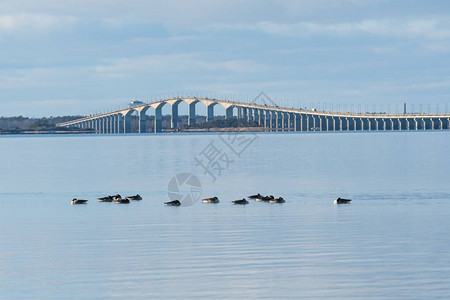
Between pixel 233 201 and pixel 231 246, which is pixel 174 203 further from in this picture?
pixel 231 246

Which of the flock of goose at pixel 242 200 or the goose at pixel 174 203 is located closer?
the goose at pixel 174 203

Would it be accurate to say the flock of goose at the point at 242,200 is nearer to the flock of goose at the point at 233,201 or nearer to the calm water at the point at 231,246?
the flock of goose at the point at 233,201

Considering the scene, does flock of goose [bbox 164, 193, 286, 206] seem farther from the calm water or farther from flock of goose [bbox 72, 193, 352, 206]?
the calm water

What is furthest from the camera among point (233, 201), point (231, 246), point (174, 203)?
point (233, 201)

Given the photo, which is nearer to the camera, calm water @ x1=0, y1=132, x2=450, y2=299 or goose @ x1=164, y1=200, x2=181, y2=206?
calm water @ x1=0, y1=132, x2=450, y2=299

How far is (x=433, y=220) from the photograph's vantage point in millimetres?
21141

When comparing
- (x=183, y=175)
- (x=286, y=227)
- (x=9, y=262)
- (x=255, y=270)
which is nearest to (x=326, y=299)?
(x=255, y=270)

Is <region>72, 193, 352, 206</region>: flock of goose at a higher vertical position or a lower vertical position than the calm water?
higher

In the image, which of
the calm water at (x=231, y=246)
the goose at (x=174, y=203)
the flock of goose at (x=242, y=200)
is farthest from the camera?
the flock of goose at (x=242, y=200)

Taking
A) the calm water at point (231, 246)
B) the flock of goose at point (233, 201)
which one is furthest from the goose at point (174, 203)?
the calm water at point (231, 246)

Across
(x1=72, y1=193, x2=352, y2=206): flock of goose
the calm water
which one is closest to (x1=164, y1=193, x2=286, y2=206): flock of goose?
(x1=72, y1=193, x2=352, y2=206): flock of goose

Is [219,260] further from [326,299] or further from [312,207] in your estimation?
[312,207]

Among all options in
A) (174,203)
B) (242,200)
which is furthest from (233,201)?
(174,203)

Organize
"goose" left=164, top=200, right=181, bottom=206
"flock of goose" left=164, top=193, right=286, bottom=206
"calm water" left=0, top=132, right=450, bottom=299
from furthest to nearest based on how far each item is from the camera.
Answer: "flock of goose" left=164, top=193, right=286, bottom=206 → "goose" left=164, top=200, right=181, bottom=206 → "calm water" left=0, top=132, right=450, bottom=299
